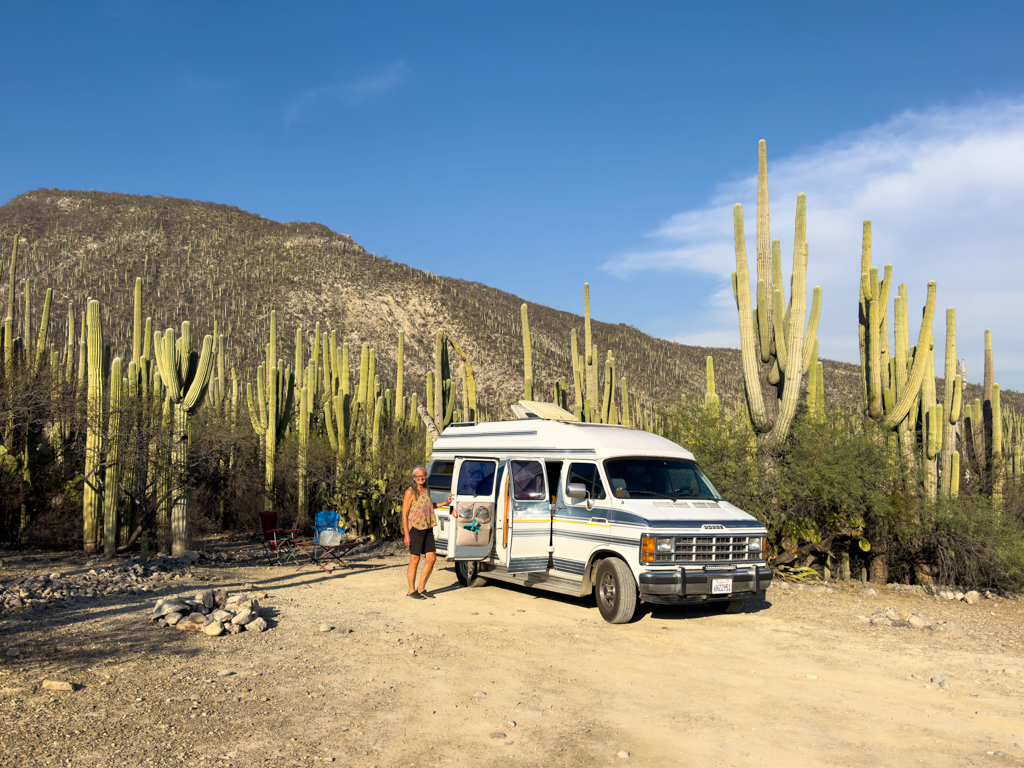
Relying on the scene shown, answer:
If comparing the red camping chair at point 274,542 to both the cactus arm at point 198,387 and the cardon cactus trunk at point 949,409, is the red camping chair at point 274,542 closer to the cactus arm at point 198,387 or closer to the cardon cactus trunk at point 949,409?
the cactus arm at point 198,387

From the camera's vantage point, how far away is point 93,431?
13.0 metres

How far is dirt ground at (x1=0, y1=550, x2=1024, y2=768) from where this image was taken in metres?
5.04

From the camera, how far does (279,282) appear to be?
206 feet

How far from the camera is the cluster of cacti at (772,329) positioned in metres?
12.4

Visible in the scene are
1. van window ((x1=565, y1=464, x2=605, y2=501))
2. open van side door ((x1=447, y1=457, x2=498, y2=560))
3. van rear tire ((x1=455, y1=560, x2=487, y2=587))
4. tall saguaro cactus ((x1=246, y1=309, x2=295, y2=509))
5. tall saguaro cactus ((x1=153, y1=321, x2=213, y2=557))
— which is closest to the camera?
van window ((x1=565, y1=464, x2=605, y2=501))

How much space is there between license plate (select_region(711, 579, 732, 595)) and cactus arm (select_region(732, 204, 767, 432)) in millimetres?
4244

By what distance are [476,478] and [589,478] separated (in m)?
2.16

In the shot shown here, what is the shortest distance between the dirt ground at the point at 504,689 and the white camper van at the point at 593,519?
1.62 ft

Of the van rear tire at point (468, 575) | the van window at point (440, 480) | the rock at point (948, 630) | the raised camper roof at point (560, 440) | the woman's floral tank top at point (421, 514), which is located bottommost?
the rock at point (948, 630)

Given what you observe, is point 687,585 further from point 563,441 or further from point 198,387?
point 198,387

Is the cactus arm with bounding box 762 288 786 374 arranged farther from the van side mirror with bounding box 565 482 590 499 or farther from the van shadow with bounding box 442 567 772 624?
the van side mirror with bounding box 565 482 590 499

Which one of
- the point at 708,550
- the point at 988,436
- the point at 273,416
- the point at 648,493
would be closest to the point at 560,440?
the point at 648,493

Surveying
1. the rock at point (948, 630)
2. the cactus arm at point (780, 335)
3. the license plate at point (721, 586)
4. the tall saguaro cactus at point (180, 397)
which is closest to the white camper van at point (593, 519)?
the license plate at point (721, 586)

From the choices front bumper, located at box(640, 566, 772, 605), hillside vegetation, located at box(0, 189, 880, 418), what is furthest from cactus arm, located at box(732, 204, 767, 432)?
hillside vegetation, located at box(0, 189, 880, 418)
